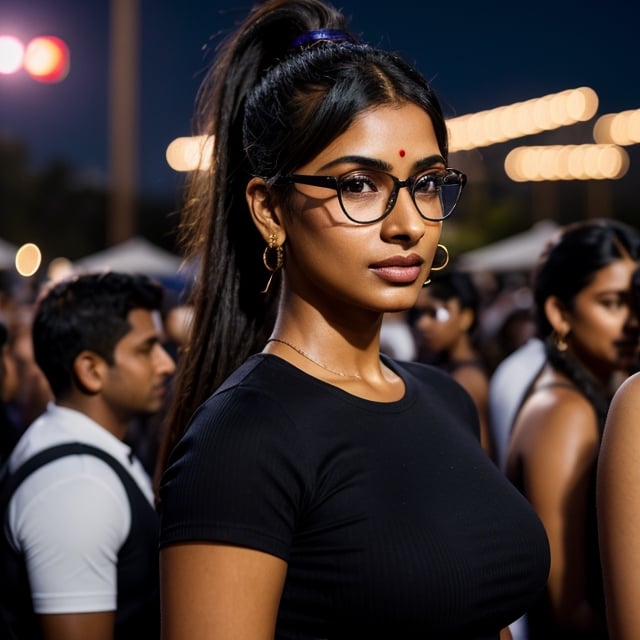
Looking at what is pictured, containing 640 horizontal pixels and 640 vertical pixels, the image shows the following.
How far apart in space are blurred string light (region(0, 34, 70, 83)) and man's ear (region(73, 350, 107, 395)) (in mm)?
6856

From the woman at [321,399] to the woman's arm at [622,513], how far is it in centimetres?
14

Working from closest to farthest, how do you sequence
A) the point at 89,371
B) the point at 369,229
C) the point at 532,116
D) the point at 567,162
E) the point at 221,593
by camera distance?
the point at 221,593 < the point at 369,229 < the point at 89,371 < the point at 532,116 < the point at 567,162

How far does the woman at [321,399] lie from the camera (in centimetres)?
169

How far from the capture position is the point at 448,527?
187cm

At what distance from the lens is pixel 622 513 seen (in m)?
1.97

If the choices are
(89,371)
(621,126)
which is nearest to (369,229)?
(89,371)

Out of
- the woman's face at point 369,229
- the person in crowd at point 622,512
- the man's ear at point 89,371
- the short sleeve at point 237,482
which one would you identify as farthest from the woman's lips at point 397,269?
the man's ear at point 89,371

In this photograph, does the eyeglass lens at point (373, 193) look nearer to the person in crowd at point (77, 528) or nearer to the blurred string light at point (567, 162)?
the person in crowd at point (77, 528)

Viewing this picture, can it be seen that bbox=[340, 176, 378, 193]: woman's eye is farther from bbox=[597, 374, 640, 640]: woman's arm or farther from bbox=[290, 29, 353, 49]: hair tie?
bbox=[597, 374, 640, 640]: woman's arm

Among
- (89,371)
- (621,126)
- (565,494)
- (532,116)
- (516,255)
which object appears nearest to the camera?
(565,494)

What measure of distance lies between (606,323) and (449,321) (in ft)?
9.16

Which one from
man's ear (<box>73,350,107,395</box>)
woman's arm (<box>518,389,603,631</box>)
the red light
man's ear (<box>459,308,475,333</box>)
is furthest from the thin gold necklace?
the red light

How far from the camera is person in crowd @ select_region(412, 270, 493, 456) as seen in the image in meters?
6.36

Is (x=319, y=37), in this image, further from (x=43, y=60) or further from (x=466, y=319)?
(x=43, y=60)
